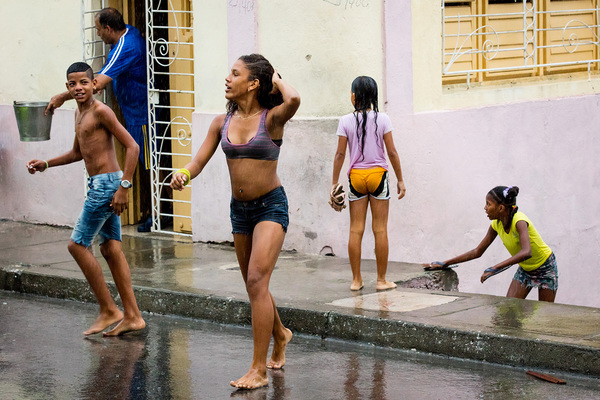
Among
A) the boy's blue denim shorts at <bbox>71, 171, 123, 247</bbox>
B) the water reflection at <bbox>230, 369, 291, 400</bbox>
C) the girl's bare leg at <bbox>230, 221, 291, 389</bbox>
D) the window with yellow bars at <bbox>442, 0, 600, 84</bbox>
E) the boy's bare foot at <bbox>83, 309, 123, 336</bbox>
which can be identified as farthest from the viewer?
the window with yellow bars at <bbox>442, 0, 600, 84</bbox>

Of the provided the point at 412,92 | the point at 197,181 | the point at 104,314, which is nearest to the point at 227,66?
the point at 197,181

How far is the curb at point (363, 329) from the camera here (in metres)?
5.80

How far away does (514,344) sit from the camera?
5938 mm

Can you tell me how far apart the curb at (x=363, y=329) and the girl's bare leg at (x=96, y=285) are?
71cm

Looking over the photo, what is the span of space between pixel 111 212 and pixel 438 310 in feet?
7.88

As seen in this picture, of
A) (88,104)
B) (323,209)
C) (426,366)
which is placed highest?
(88,104)

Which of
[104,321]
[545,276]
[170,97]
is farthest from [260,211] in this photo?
[170,97]

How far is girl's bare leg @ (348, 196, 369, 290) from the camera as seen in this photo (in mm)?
7660

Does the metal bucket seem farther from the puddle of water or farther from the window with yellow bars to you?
the puddle of water

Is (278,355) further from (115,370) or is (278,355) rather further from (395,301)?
(395,301)

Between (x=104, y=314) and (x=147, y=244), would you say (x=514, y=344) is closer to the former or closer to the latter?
(x=104, y=314)

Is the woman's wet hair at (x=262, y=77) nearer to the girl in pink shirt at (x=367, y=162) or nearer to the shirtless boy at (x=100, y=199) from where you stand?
the shirtless boy at (x=100, y=199)

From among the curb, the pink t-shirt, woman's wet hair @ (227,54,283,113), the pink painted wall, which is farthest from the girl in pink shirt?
woman's wet hair @ (227,54,283,113)

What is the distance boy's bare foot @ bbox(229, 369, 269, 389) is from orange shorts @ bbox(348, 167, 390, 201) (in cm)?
254
